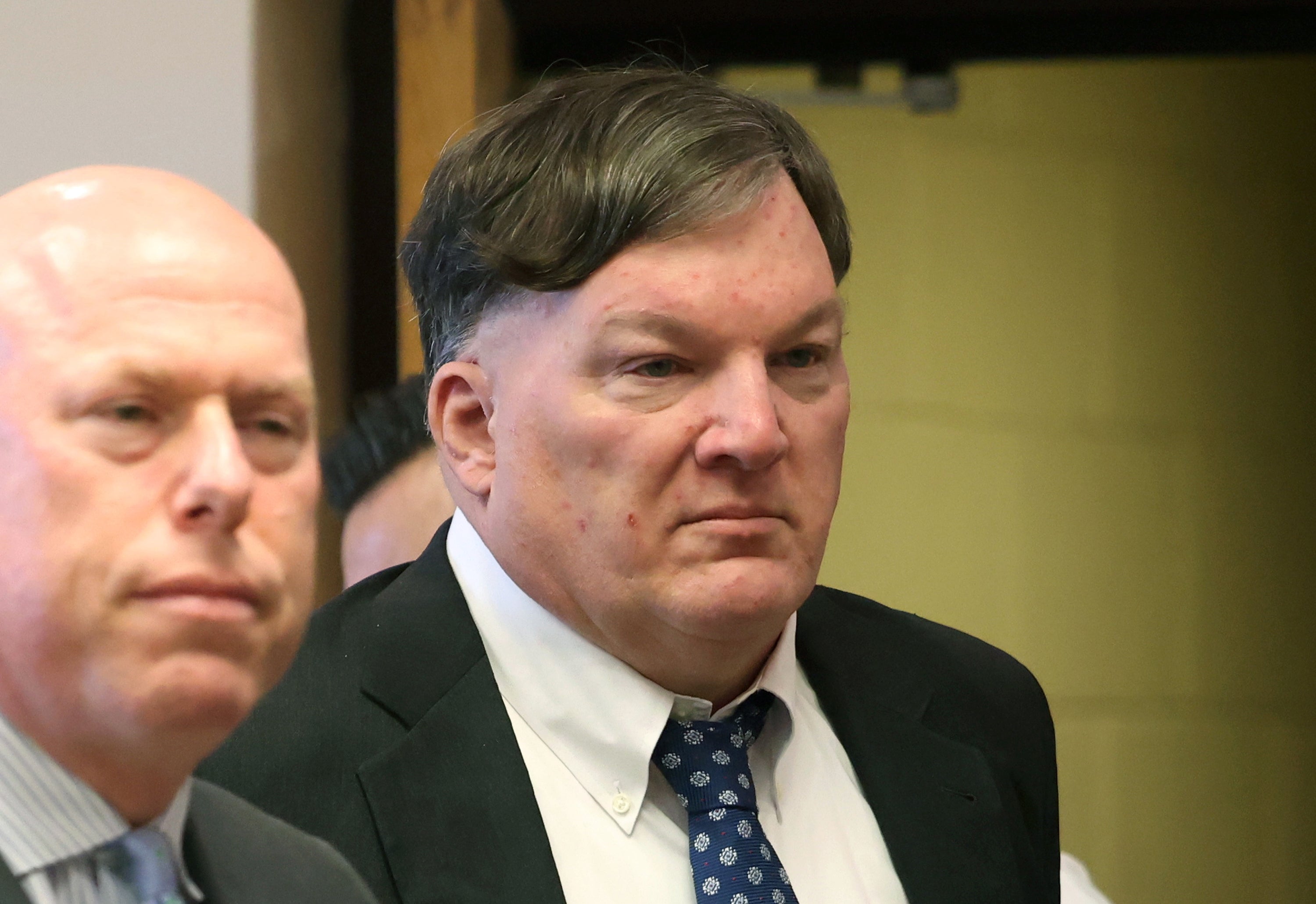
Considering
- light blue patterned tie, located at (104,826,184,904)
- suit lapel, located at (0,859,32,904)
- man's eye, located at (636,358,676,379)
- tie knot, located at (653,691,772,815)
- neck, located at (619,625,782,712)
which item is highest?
man's eye, located at (636,358,676,379)

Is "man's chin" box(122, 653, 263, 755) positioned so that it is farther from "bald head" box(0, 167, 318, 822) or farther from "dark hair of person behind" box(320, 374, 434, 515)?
"dark hair of person behind" box(320, 374, 434, 515)

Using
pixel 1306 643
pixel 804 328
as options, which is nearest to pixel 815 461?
pixel 804 328

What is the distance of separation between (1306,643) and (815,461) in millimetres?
2213

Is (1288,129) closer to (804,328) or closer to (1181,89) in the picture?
(1181,89)

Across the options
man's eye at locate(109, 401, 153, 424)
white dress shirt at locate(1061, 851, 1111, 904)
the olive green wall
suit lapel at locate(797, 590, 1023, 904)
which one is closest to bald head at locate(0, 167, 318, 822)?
man's eye at locate(109, 401, 153, 424)

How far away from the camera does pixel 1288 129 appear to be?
304cm

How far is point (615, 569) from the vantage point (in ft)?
3.51

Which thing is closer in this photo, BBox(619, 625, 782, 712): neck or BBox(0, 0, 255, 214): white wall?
BBox(619, 625, 782, 712): neck

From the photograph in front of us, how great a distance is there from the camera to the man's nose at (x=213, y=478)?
0.57 m

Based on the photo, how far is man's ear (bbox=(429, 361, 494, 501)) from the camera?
1.15 metres

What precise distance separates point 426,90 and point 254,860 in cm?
132

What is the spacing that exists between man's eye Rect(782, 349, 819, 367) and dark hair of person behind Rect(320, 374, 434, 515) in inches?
25.4

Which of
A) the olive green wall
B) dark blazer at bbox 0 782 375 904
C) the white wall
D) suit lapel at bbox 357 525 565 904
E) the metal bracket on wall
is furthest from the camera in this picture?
the olive green wall

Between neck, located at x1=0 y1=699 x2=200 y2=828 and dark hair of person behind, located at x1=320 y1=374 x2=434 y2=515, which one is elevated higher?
neck, located at x1=0 y1=699 x2=200 y2=828
